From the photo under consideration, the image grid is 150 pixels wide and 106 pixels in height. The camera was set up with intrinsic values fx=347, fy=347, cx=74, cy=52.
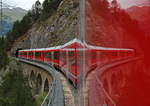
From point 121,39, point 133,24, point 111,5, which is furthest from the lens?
point 111,5

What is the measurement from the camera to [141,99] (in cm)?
→ 162

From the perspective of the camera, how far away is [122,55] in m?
1.92

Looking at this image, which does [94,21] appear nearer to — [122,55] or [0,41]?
[122,55]

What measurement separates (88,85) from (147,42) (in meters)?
1.58

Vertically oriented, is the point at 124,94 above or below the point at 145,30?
below

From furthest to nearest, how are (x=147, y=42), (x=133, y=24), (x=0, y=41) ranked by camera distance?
(x=0, y=41) → (x=133, y=24) → (x=147, y=42)

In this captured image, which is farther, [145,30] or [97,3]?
[97,3]

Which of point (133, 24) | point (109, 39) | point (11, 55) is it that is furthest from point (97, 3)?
point (11, 55)

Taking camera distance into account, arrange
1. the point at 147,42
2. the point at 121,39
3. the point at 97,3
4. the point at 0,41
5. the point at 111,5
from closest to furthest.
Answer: the point at 147,42 → the point at 121,39 → the point at 111,5 → the point at 97,3 → the point at 0,41

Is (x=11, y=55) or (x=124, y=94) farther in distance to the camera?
(x=11, y=55)

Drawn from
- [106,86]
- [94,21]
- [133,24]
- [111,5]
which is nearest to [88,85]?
[94,21]

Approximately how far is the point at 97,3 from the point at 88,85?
81 cm

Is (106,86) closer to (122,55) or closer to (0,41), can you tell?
Result: (122,55)

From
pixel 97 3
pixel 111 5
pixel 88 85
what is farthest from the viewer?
pixel 88 85
